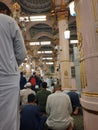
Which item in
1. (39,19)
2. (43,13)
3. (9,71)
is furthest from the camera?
(43,13)

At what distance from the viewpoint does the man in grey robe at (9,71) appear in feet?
6.51

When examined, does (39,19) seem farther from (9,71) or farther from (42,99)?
(9,71)

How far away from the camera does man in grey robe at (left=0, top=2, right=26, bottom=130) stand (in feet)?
6.51

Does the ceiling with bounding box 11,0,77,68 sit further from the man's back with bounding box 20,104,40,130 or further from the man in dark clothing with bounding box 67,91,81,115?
the man's back with bounding box 20,104,40,130

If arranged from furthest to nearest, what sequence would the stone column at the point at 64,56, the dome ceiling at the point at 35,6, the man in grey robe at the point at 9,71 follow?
the dome ceiling at the point at 35,6
the stone column at the point at 64,56
the man in grey robe at the point at 9,71

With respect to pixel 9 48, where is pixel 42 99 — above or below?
below

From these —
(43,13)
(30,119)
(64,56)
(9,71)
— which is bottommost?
(30,119)

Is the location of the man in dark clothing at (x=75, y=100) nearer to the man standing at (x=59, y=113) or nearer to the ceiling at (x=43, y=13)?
the man standing at (x=59, y=113)

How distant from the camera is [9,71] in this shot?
6.68 feet

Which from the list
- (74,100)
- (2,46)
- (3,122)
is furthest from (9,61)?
(74,100)

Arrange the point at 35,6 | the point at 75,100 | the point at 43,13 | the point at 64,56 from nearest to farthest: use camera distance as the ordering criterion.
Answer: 1. the point at 75,100
2. the point at 64,56
3. the point at 43,13
4. the point at 35,6

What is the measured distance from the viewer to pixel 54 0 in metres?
14.0

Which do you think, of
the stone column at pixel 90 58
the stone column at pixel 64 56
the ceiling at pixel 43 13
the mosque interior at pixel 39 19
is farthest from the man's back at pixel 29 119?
the ceiling at pixel 43 13

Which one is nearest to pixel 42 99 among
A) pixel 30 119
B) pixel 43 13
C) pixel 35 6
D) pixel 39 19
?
pixel 30 119
